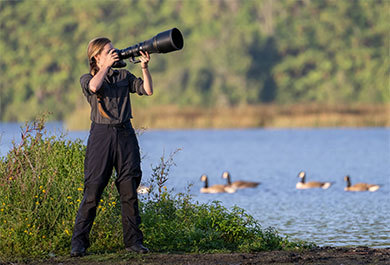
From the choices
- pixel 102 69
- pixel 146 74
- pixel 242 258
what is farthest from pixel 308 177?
pixel 102 69

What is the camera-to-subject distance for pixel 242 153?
131 feet

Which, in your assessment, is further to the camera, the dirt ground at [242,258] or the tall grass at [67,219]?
the tall grass at [67,219]

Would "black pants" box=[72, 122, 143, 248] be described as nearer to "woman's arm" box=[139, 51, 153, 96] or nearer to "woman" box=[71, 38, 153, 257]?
"woman" box=[71, 38, 153, 257]

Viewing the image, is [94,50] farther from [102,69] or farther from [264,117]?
[264,117]

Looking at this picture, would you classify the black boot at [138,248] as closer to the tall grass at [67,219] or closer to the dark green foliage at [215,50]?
the tall grass at [67,219]

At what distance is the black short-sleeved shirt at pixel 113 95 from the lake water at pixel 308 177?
5.47 ft

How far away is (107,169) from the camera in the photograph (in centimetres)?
822

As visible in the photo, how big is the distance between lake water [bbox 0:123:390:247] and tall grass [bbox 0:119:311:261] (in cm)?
55

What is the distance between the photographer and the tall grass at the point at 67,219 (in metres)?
8.72

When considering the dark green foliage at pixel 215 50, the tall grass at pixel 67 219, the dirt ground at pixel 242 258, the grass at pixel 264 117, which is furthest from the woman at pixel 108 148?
the dark green foliage at pixel 215 50

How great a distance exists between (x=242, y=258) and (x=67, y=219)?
2.08m

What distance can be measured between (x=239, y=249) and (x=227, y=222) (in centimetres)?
64

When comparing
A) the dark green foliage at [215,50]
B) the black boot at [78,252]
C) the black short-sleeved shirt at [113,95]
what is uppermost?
the dark green foliage at [215,50]

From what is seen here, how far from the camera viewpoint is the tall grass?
28.6ft
